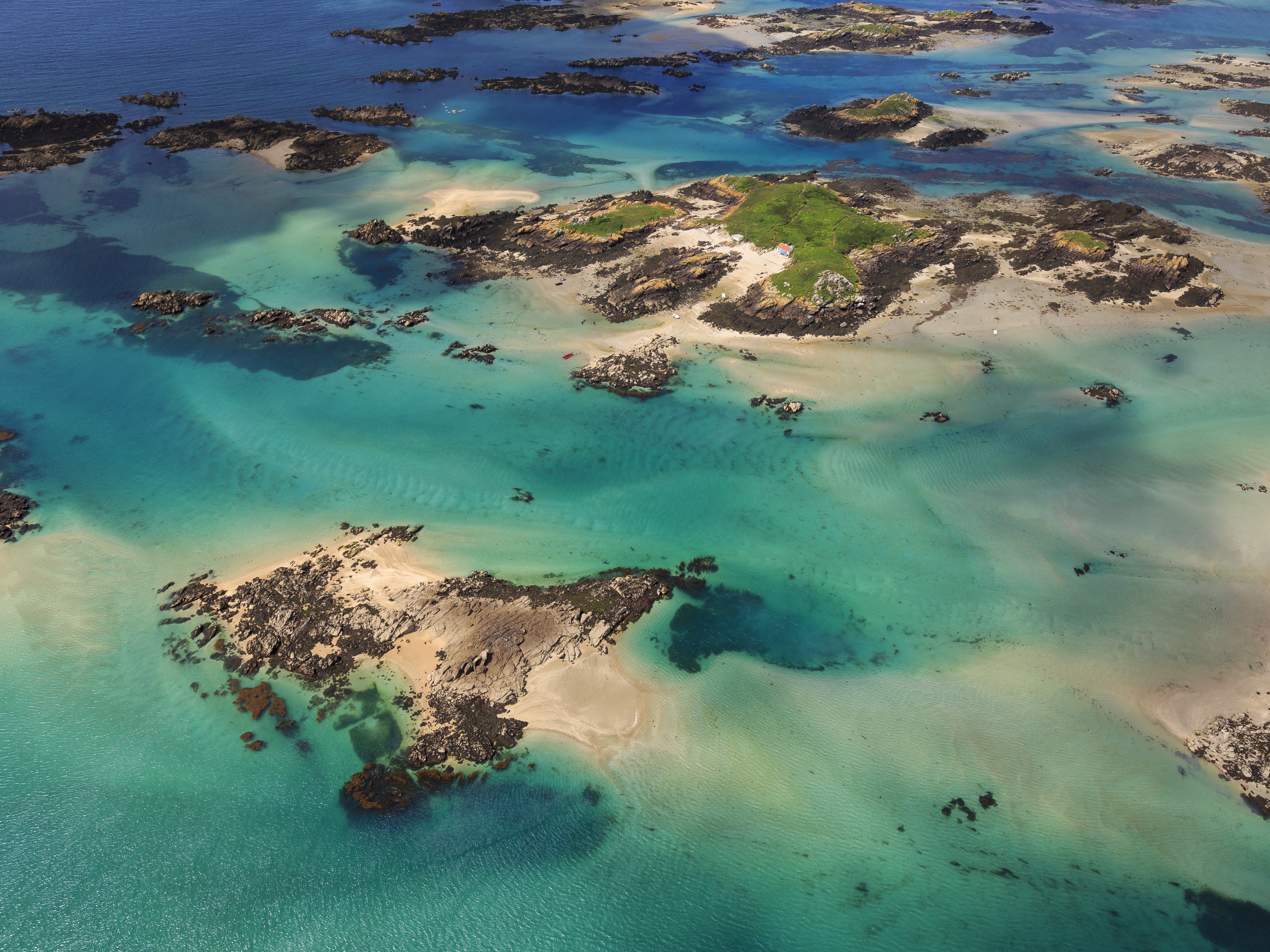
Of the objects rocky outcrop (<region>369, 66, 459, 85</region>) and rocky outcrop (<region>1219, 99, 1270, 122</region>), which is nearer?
rocky outcrop (<region>1219, 99, 1270, 122</region>)

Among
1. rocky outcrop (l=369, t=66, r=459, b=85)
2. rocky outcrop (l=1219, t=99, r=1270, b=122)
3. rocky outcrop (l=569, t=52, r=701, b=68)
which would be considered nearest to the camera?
rocky outcrop (l=1219, t=99, r=1270, b=122)

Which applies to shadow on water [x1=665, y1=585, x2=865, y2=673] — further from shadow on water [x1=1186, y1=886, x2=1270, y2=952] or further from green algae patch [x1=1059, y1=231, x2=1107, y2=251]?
green algae patch [x1=1059, y1=231, x2=1107, y2=251]

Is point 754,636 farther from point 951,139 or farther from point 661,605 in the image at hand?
point 951,139

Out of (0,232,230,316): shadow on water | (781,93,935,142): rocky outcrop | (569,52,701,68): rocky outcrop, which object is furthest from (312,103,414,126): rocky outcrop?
(781,93,935,142): rocky outcrop

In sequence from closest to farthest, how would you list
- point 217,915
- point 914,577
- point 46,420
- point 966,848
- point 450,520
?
point 217,915 < point 966,848 < point 914,577 < point 450,520 < point 46,420

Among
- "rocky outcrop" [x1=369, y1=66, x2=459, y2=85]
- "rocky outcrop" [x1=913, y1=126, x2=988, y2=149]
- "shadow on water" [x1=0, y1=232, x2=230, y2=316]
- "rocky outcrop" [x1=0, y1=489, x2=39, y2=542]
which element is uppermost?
"rocky outcrop" [x1=369, y1=66, x2=459, y2=85]

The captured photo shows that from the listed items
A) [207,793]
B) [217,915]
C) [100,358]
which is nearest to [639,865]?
[217,915]

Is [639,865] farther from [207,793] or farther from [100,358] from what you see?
[100,358]

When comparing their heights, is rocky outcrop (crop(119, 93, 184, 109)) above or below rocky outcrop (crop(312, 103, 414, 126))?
above
